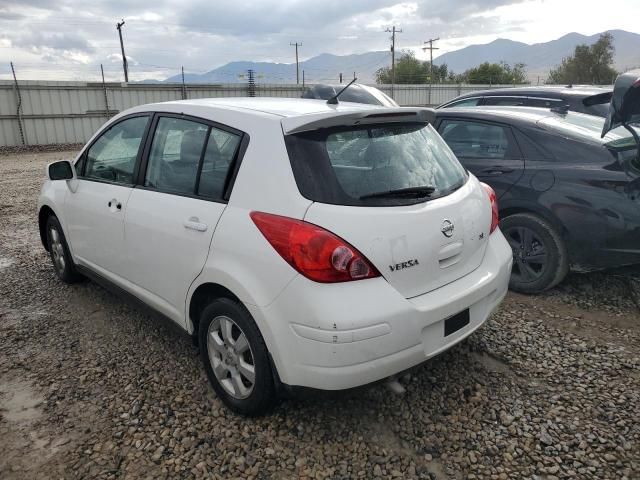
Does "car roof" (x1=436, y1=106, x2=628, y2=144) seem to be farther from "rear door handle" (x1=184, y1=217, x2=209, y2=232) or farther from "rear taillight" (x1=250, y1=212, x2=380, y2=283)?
"rear door handle" (x1=184, y1=217, x2=209, y2=232)

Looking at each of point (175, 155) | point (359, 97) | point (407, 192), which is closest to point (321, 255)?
point (407, 192)

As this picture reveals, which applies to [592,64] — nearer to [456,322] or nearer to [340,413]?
[456,322]

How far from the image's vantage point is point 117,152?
3557 mm

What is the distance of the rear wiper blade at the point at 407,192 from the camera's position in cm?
236

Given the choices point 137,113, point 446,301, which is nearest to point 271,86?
point 137,113

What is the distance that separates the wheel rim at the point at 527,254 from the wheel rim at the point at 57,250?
390cm

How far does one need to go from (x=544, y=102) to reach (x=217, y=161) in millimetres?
5746

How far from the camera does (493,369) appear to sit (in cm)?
307

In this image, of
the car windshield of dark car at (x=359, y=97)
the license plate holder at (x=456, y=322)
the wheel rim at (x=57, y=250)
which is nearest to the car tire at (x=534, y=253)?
the license plate holder at (x=456, y=322)

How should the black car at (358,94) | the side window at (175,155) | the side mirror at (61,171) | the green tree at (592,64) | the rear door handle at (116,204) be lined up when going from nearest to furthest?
the side window at (175,155) < the rear door handle at (116,204) < the side mirror at (61,171) < the black car at (358,94) < the green tree at (592,64)

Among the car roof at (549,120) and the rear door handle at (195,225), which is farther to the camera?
the car roof at (549,120)

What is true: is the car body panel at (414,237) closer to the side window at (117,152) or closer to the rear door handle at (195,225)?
the rear door handle at (195,225)

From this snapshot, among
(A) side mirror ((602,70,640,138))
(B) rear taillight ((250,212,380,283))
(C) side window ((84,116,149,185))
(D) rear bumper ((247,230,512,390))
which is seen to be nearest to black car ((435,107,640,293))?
(A) side mirror ((602,70,640,138))

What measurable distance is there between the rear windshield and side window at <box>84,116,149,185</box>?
146cm
